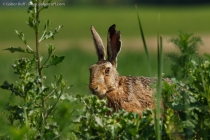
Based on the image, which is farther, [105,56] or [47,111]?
[105,56]

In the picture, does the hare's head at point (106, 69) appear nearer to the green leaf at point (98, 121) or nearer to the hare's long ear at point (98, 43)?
the hare's long ear at point (98, 43)

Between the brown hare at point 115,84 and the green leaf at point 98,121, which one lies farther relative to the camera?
the brown hare at point 115,84

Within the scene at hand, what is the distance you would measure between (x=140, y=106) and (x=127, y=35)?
21912mm

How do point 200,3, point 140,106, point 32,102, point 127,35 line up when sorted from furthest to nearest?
point 200,3 < point 127,35 < point 140,106 < point 32,102

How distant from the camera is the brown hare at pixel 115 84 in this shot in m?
5.79

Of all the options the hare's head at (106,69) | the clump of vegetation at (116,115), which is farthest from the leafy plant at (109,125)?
the hare's head at (106,69)

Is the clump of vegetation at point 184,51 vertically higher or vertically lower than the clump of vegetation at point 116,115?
higher

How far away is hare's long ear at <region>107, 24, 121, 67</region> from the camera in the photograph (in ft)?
19.5

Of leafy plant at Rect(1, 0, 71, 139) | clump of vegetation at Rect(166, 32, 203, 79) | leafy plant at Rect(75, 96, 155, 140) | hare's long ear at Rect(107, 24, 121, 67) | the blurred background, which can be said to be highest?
the blurred background

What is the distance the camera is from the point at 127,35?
90.7 feet

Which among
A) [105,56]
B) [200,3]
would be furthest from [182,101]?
[200,3]

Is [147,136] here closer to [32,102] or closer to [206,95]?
[206,95]

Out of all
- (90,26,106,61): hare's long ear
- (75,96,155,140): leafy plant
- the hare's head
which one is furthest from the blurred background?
(75,96,155,140): leafy plant

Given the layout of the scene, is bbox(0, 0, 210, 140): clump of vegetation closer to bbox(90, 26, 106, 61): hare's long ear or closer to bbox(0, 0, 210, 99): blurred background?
bbox(0, 0, 210, 99): blurred background
